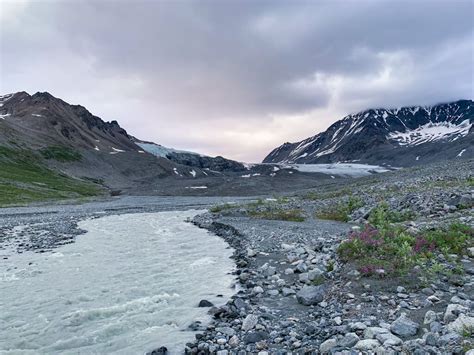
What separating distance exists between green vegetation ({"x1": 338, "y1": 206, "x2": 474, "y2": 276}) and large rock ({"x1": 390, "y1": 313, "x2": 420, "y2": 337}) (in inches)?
144

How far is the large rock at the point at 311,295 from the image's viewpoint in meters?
12.2

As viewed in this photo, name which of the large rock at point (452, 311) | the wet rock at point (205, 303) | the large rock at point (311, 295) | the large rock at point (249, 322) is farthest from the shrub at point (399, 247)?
the wet rock at point (205, 303)

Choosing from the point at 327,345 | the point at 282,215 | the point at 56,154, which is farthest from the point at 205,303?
the point at 56,154

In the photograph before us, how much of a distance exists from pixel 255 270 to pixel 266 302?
14.5ft

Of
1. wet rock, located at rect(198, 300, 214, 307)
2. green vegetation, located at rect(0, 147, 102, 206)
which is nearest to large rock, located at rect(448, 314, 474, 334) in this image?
wet rock, located at rect(198, 300, 214, 307)

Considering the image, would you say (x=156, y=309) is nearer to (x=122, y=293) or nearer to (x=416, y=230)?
(x=122, y=293)

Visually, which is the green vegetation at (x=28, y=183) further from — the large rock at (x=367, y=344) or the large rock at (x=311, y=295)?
the large rock at (x=367, y=344)

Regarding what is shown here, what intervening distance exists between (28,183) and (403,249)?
119m

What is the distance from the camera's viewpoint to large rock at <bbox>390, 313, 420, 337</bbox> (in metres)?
8.69

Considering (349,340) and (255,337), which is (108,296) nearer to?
(255,337)

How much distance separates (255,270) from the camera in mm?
17297

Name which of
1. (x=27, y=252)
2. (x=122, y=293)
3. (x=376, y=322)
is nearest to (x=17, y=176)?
(x=27, y=252)

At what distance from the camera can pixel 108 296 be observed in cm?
1473

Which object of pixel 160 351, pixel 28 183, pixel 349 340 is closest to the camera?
pixel 349 340
